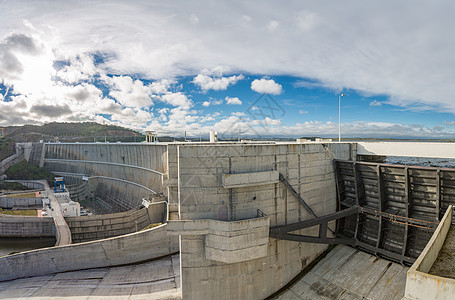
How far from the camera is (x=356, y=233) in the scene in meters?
17.2

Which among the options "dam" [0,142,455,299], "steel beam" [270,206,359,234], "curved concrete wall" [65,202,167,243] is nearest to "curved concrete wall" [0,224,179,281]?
"dam" [0,142,455,299]

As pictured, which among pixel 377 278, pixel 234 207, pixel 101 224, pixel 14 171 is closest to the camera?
pixel 234 207

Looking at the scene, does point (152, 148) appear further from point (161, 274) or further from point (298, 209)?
point (298, 209)

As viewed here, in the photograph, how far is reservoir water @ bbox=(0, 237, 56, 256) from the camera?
2715 centimetres

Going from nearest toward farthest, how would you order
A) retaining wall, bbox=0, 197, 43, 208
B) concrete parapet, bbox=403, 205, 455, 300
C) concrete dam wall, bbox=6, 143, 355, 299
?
concrete parapet, bbox=403, 205, 455, 300
concrete dam wall, bbox=6, 143, 355, 299
retaining wall, bbox=0, 197, 43, 208

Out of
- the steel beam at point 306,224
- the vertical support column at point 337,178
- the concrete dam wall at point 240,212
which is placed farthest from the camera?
the vertical support column at point 337,178

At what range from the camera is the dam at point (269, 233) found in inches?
512

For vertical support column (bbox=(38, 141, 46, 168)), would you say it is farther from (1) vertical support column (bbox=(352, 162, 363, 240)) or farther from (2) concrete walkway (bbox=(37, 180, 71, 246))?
(1) vertical support column (bbox=(352, 162, 363, 240))

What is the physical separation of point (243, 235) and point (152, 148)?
2484 cm

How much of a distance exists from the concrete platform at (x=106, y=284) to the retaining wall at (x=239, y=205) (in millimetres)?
3137

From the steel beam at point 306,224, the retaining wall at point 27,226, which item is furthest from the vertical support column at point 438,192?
the retaining wall at point 27,226

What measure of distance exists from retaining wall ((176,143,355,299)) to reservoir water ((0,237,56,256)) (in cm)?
2431

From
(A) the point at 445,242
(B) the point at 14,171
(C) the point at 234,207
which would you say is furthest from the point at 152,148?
(B) the point at 14,171

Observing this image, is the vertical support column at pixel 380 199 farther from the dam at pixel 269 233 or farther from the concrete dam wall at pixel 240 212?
the concrete dam wall at pixel 240 212
